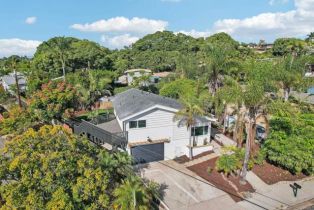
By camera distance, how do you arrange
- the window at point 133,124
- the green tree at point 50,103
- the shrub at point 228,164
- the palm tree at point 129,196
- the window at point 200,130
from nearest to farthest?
the palm tree at point 129,196, the shrub at point 228,164, the window at point 133,124, the window at point 200,130, the green tree at point 50,103

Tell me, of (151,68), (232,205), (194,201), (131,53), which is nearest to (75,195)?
(194,201)

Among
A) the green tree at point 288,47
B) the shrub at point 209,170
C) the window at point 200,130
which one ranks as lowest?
the shrub at point 209,170

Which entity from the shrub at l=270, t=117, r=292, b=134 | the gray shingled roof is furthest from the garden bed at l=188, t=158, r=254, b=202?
the gray shingled roof

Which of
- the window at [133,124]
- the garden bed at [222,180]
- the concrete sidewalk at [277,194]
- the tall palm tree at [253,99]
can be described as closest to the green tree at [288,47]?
the concrete sidewalk at [277,194]

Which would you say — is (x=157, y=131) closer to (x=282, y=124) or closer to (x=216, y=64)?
(x=282, y=124)

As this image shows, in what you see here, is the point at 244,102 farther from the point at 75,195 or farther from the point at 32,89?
the point at 32,89

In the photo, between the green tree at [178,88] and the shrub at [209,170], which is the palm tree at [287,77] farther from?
the shrub at [209,170]

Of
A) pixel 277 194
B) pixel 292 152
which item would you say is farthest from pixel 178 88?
pixel 277 194
